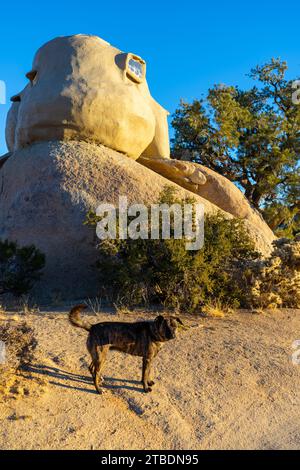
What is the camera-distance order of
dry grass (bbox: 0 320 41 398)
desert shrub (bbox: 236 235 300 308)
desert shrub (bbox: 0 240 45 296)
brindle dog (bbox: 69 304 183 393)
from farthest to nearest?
desert shrub (bbox: 0 240 45 296), desert shrub (bbox: 236 235 300 308), dry grass (bbox: 0 320 41 398), brindle dog (bbox: 69 304 183 393)

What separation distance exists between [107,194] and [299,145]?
12.2 meters

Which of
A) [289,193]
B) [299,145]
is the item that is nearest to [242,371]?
[289,193]

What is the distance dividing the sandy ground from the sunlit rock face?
7.15m

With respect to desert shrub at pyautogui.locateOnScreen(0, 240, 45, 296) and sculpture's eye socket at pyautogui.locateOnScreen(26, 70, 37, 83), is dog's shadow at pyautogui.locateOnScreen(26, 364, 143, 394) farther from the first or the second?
sculpture's eye socket at pyautogui.locateOnScreen(26, 70, 37, 83)

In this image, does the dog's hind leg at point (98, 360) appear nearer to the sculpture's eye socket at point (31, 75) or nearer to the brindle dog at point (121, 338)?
the brindle dog at point (121, 338)

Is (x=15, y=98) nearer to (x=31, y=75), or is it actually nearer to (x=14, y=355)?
(x=31, y=75)

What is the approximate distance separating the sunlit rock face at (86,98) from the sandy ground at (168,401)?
7.15 metres

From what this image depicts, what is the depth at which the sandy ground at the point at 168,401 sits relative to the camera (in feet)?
15.1

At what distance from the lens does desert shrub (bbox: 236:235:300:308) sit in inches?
380

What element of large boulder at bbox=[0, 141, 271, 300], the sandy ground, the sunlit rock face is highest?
the sunlit rock face

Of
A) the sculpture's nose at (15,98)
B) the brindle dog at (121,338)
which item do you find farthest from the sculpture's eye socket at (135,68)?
the brindle dog at (121,338)

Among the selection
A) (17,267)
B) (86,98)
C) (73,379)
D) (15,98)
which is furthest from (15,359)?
(15,98)

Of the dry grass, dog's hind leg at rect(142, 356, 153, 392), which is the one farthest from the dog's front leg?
the dry grass
